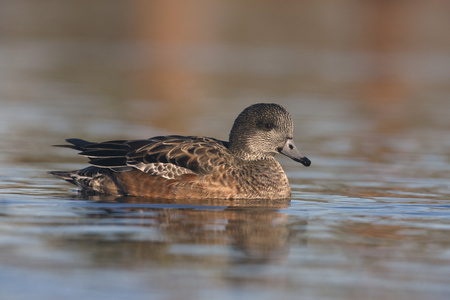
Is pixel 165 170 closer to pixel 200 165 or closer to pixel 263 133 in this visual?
pixel 200 165

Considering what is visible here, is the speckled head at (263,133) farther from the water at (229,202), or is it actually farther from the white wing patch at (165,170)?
the white wing patch at (165,170)

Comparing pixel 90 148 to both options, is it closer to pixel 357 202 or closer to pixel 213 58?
pixel 357 202

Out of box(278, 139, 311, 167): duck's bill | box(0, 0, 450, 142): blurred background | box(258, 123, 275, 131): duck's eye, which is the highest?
box(0, 0, 450, 142): blurred background

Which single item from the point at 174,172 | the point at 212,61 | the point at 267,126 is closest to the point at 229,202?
the point at 174,172

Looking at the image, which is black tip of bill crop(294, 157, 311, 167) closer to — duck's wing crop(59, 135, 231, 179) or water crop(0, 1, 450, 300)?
water crop(0, 1, 450, 300)

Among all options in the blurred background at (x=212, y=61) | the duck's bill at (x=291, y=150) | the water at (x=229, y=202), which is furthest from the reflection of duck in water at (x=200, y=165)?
the blurred background at (x=212, y=61)

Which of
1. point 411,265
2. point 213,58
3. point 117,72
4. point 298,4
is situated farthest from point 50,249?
point 298,4

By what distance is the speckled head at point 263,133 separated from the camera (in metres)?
10.8

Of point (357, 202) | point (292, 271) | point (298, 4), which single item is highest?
point (298, 4)

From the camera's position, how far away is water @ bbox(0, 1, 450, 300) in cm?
667

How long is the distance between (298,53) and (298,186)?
1942 cm

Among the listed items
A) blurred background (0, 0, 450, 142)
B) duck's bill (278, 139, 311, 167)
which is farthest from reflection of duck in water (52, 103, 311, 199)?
blurred background (0, 0, 450, 142)

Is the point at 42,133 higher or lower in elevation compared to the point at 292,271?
higher

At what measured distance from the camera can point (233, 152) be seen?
36.1 feet
